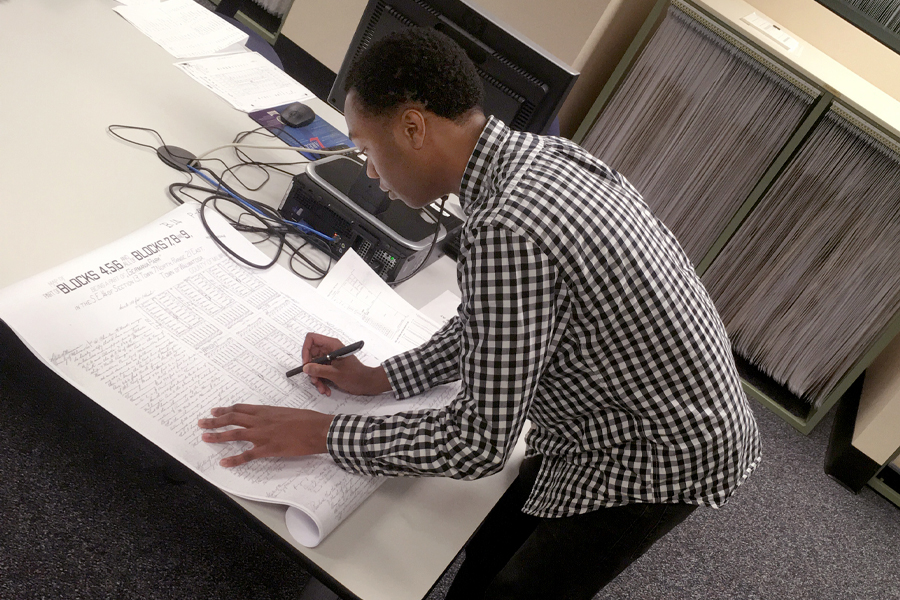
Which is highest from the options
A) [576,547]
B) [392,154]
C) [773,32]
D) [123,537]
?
[773,32]

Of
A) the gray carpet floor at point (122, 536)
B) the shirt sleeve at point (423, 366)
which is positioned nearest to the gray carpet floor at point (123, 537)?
the gray carpet floor at point (122, 536)

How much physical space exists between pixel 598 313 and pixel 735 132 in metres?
1.79

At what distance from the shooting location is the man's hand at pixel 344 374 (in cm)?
100

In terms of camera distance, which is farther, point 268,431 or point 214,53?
point 214,53

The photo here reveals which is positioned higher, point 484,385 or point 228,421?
point 484,385

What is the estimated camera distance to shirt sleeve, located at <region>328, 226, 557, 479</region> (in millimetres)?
763

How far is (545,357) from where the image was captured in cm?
85

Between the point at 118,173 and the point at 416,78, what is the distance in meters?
0.62

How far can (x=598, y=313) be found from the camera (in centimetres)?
81

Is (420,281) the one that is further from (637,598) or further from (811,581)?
(811,581)

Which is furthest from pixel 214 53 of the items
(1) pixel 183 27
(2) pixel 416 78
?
(2) pixel 416 78

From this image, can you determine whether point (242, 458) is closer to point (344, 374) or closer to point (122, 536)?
point (344, 374)

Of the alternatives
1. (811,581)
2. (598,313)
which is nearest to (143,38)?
(598,313)

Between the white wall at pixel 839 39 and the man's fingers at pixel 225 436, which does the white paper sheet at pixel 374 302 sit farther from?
the white wall at pixel 839 39
